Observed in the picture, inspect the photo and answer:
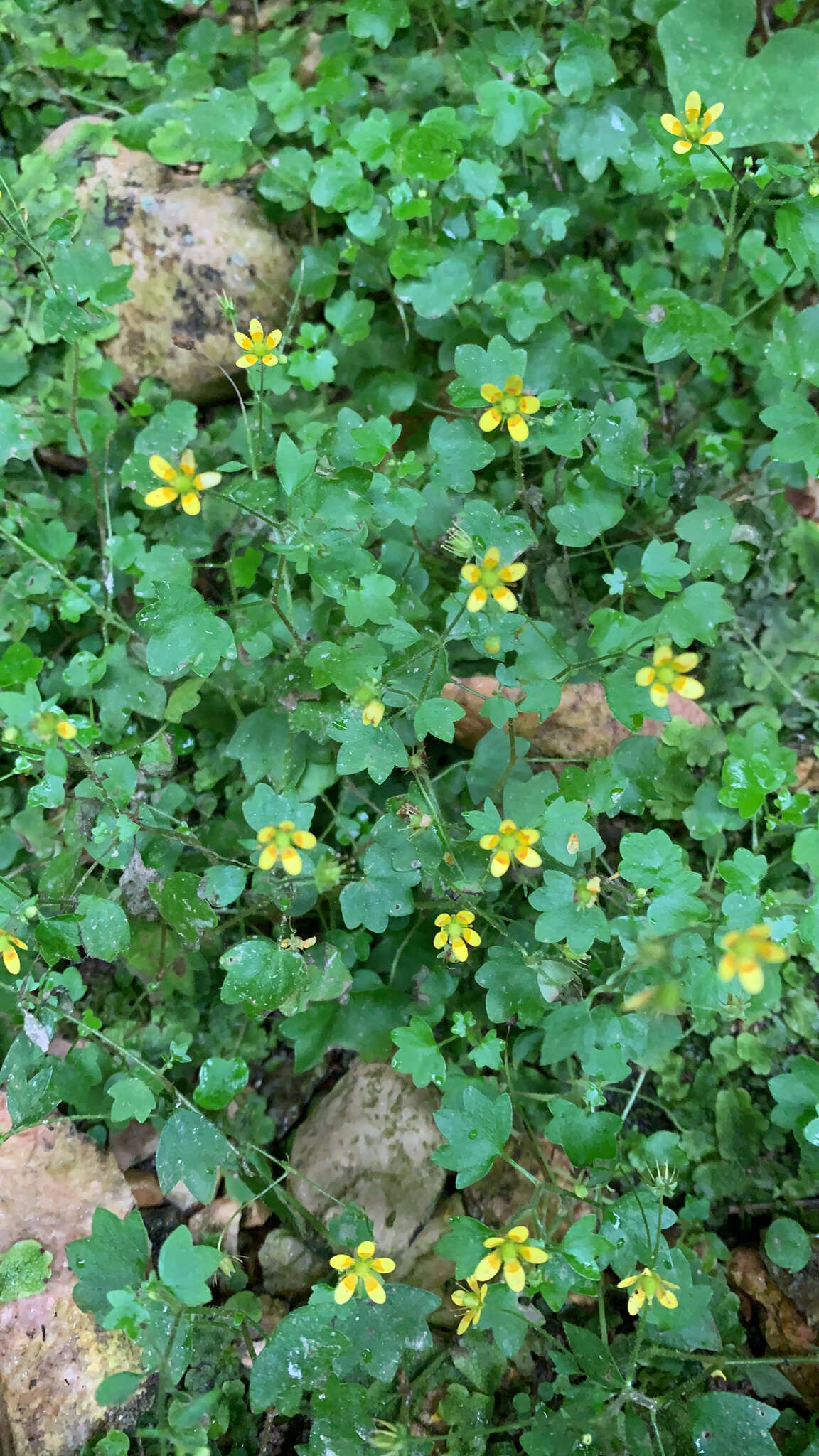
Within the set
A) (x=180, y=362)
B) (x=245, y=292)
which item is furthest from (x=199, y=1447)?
(x=245, y=292)

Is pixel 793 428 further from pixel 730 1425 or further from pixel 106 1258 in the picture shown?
pixel 106 1258

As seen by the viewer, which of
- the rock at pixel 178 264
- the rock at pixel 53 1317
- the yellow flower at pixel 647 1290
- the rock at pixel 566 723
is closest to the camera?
the yellow flower at pixel 647 1290

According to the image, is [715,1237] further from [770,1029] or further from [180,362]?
[180,362]

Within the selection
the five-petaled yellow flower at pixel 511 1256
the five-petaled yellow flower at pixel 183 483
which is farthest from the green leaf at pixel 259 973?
the five-petaled yellow flower at pixel 183 483

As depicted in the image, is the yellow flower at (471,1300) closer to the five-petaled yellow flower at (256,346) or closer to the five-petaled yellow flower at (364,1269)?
the five-petaled yellow flower at (364,1269)

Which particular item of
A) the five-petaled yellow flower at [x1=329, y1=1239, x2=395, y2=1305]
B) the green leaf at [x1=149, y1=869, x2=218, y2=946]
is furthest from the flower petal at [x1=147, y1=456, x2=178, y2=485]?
the five-petaled yellow flower at [x1=329, y1=1239, x2=395, y2=1305]

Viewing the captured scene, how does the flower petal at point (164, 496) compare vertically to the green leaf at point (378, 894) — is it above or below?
above

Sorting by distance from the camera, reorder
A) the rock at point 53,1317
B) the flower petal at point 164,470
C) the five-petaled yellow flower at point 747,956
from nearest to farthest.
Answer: the five-petaled yellow flower at point 747,956
the flower petal at point 164,470
the rock at point 53,1317
